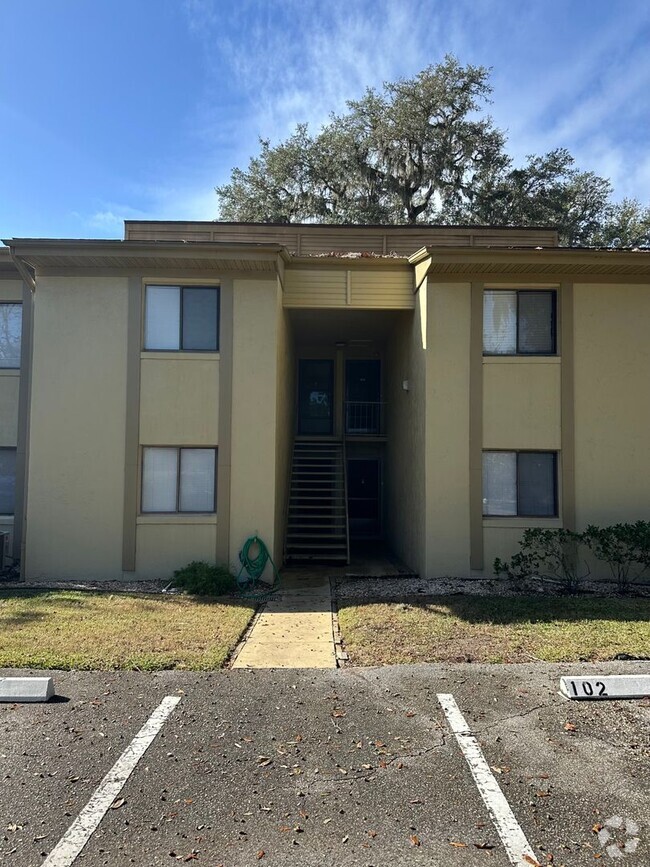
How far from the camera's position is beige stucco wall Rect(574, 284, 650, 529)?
955 centimetres

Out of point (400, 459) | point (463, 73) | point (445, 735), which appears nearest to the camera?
point (445, 735)

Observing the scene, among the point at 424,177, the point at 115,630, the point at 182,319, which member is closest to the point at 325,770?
the point at 115,630

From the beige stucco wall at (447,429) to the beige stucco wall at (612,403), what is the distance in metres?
Answer: 1.88

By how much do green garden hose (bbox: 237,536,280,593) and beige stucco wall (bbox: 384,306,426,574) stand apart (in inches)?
103

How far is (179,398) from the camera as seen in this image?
968 cm

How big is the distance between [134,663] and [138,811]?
7.96 feet

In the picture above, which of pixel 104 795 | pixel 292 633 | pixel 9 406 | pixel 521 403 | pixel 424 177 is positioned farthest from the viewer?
pixel 424 177

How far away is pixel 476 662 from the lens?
18.5 ft

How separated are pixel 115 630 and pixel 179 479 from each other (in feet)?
11.1

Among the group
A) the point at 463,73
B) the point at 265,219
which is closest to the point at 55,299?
the point at 265,219

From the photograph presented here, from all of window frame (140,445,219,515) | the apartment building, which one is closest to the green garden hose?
the apartment building

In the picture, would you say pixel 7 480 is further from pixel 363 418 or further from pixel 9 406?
pixel 363 418

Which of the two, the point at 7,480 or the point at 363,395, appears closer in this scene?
the point at 7,480

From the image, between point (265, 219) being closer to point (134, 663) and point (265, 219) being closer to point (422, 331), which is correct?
point (422, 331)
